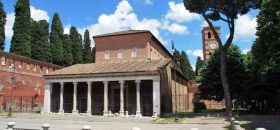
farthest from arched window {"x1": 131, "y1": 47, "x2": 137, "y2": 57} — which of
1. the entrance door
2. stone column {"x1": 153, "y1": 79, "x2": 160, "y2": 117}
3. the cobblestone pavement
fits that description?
the cobblestone pavement

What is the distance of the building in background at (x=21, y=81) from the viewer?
1774 inches

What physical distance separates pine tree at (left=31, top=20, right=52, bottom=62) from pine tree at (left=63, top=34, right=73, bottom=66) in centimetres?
391

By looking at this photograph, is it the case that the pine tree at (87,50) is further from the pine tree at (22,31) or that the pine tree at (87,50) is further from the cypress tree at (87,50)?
the pine tree at (22,31)

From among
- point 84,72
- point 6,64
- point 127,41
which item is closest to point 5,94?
point 6,64

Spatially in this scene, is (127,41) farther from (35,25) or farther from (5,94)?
(35,25)

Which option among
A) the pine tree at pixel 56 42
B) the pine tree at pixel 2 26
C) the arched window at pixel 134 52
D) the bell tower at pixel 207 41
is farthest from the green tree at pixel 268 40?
the bell tower at pixel 207 41

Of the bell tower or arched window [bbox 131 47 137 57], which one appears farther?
the bell tower

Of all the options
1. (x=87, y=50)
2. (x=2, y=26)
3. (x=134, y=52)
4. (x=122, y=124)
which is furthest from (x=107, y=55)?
(x=87, y=50)

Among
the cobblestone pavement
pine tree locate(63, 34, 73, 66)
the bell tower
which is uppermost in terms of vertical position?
the bell tower

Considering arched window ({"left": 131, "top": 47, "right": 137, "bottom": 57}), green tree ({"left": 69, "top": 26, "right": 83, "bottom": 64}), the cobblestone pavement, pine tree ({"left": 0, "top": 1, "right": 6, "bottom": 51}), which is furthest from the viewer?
green tree ({"left": 69, "top": 26, "right": 83, "bottom": 64})

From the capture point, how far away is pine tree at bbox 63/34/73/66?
6384 cm

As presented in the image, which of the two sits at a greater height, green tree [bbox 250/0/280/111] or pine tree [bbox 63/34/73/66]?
pine tree [bbox 63/34/73/66]

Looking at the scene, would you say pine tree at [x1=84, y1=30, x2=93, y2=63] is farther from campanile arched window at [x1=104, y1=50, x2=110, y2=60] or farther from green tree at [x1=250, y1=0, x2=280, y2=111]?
green tree at [x1=250, y1=0, x2=280, y2=111]

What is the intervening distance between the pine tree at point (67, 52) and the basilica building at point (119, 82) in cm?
1843
